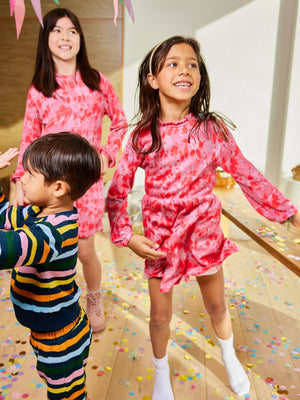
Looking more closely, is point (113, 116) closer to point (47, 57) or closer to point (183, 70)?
point (47, 57)

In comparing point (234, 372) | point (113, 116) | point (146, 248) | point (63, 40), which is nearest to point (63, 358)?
point (146, 248)

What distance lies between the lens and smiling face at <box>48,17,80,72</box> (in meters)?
1.75

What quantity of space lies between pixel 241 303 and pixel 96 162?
150 centimetres

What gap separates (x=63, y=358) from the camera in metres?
1.06

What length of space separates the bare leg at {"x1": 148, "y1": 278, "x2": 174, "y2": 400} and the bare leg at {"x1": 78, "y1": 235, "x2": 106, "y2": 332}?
0.54m

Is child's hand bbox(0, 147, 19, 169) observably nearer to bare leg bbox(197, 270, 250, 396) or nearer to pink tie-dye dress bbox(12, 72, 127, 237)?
pink tie-dye dress bbox(12, 72, 127, 237)

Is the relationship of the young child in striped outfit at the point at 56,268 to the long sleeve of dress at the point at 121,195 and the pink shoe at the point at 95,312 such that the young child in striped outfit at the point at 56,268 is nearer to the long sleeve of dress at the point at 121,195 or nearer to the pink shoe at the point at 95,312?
the long sleeve of dress at the point at 121,195

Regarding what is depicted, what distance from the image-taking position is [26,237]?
2.76ft

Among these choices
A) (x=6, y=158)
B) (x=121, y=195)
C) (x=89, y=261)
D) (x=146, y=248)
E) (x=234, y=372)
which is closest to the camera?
(x=6, y=158)

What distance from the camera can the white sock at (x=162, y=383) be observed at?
4.75ft

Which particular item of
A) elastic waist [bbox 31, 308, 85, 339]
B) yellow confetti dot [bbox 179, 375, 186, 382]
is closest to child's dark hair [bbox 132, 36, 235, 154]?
elastic waist [bbox 31, 308, 85, 339]

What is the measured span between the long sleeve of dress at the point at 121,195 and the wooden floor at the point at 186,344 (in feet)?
2.02

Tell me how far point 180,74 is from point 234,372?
1.14 meters

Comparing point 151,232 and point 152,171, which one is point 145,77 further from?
point 151,232
